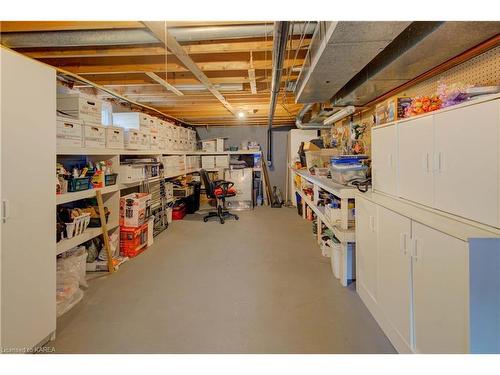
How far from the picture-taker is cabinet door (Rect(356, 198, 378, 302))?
200 centimetres

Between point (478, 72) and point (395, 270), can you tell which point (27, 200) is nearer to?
point (395, 270)

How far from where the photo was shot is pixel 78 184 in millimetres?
2543

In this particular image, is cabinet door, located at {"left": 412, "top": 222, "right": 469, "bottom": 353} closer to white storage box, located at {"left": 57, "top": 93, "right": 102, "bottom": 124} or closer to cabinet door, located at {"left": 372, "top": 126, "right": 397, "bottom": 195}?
cabinet door, located at {"left": 372, "top": 126, "right": 397, "bottom": 195}

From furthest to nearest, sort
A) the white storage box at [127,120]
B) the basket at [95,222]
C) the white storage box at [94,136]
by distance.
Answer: the white storage box at [127,120] < the basket at [95,222] < the white storage box at [94,136]

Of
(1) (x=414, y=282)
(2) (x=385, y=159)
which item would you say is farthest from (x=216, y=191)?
(1) (x=414, y=282)

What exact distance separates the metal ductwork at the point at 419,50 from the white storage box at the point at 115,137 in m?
2.78

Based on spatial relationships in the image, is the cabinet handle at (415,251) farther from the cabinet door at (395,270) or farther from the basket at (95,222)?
the basket at (95,222)

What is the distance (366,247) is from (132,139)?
321cm

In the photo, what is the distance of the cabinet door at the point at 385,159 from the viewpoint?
6.23 ft

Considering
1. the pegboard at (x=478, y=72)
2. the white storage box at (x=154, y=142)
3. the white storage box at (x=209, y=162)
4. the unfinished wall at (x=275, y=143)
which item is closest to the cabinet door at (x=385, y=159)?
the pegboard at (x=478, y=72)
